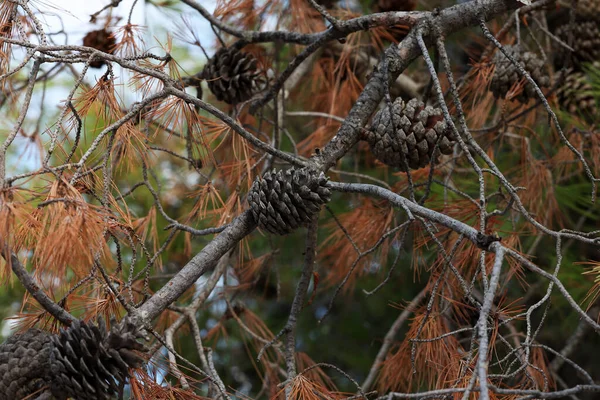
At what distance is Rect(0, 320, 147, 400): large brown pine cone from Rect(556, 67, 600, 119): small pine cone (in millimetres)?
1140

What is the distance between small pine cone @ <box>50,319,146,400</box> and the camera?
730 mm

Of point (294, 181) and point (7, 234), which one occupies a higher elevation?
point (7, 234)

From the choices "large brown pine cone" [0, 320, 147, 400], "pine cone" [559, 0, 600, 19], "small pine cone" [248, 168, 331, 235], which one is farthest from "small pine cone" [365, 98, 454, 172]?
"pine cone" [559, 0, 600, 19]

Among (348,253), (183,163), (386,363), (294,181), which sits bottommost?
(386,363)

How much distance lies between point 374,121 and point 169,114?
305 mm

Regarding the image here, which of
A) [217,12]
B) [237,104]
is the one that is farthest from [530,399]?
[217,12]

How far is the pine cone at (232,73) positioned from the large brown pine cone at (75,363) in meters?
0.64

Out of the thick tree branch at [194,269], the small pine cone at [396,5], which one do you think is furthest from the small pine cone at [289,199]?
the small pine cone at [396,5]

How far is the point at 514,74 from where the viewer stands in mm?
1262

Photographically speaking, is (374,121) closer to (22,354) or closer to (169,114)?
(169,114)

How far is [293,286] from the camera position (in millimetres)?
2033

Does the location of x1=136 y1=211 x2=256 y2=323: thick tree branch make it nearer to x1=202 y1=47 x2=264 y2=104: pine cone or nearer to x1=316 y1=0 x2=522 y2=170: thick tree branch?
x1=316 y1=0 x2=522 y2=170: thick tree branch

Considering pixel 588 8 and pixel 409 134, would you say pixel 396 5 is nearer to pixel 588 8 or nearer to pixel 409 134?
pixel 588 8

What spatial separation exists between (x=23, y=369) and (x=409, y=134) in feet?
1.95
